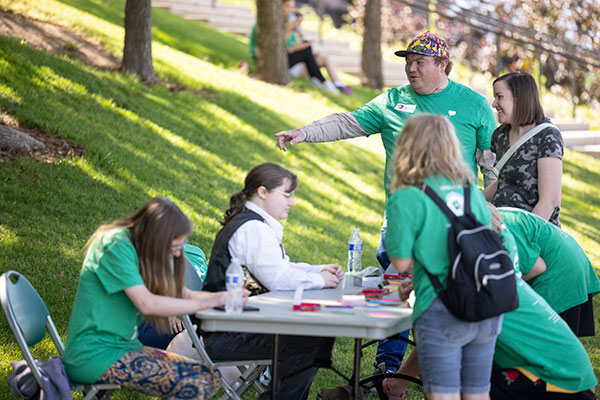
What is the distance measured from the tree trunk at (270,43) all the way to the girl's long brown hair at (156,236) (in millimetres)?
8959

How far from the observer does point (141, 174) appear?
7.47m

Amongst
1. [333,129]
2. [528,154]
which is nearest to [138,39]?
[333,129]

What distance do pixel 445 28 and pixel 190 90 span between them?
12.1m

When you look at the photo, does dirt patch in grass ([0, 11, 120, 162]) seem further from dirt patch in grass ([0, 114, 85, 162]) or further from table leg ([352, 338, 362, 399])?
table leg ([352, 338, 362, 399])

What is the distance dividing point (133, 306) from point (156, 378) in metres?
0.35

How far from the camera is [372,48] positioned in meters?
14.6

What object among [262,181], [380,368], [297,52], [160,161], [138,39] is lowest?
[380,368]

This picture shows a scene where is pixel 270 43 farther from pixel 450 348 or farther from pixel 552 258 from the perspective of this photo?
pixel 450 348

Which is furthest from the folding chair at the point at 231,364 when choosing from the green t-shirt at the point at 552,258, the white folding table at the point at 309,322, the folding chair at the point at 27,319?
the green t-shirt at the point at 552,258

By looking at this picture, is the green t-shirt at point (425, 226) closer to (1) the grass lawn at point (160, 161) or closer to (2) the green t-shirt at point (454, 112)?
(2) the green t-shirt at point (454, 112)

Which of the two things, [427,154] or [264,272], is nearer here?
[427,154]

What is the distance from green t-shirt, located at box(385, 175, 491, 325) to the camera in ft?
10.00

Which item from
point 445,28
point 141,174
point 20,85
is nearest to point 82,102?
point 20,85

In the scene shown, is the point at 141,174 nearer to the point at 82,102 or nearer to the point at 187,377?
the point at 82,102
